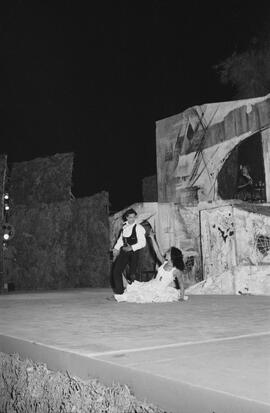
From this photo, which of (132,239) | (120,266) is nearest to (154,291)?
(120,266)

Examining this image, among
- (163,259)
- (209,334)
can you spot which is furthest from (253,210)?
(209,334)

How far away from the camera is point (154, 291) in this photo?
9328mm

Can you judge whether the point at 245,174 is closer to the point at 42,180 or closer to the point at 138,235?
the point at 138,235

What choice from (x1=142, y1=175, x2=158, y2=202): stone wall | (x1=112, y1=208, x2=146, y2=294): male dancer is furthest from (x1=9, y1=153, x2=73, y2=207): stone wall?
(x1=112, y1=208, x2=146, y2=294): male dancer

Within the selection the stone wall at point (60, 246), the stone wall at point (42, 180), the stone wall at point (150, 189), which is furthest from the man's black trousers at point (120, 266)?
the stone wall at point (150, 189)

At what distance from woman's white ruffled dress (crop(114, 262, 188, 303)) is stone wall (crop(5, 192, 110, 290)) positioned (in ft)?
21.7

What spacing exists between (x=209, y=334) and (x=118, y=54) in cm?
2492

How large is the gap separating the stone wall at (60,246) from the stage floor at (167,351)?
30.5ft

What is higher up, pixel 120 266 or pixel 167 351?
pixel 120 266

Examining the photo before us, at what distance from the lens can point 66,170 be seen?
17734 mm

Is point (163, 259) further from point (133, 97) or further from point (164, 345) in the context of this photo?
point (133, 97)

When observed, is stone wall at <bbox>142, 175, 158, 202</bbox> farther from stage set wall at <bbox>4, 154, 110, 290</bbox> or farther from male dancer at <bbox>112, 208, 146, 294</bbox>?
male dancer at <bbox>112, 208, 146, 294</bbox>

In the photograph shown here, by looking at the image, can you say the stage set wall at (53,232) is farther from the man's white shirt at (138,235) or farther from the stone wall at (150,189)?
the man's white shirt at (138,235)

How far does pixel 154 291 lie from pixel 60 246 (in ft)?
27.6
